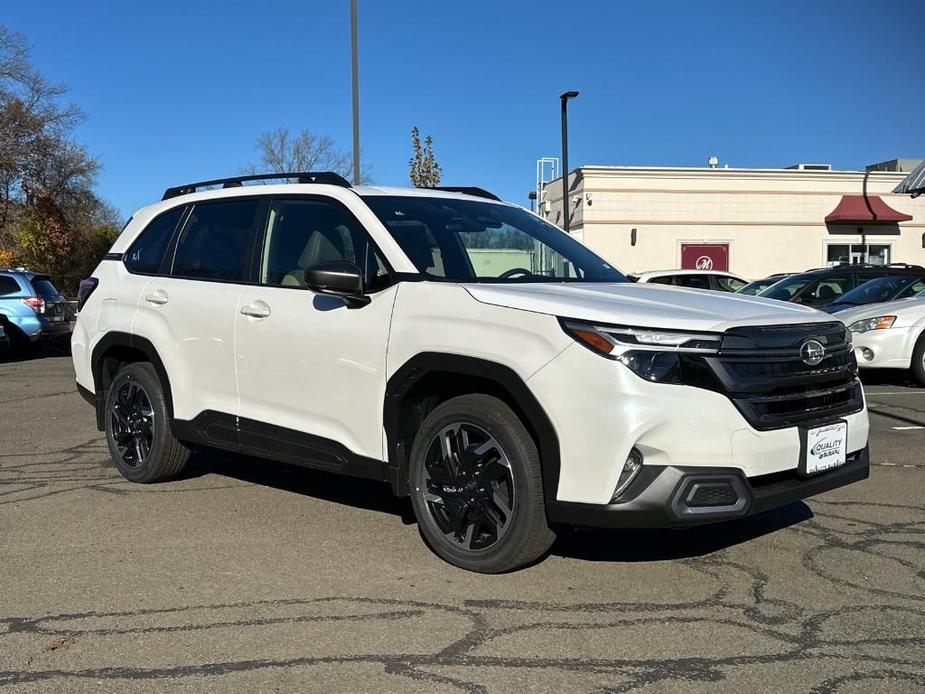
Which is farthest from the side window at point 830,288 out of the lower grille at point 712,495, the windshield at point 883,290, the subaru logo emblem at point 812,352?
the lower grille at point 712,495

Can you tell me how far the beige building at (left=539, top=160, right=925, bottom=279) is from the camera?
32531 mm

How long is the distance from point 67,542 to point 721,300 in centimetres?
354

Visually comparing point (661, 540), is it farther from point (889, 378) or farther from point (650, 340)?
point (889, 378)

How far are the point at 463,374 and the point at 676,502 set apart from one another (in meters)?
1.14

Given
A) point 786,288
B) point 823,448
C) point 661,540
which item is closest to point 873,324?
point 786,288

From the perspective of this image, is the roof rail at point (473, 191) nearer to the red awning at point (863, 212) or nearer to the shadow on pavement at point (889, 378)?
the shadow on pavement at point (889, 378)

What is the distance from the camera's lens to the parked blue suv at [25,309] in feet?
52.9

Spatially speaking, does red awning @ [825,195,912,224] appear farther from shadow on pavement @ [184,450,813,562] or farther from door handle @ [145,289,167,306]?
door handle @ [145,289,167,306]

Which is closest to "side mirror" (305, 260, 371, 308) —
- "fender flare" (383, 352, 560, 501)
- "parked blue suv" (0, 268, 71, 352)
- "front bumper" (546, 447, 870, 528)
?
"fender flare" (383, 352, 560, 501)

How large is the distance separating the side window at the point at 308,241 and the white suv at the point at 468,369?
0.5 inches

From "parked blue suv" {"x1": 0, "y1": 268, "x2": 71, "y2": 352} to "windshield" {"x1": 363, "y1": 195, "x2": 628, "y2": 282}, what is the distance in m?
13.0

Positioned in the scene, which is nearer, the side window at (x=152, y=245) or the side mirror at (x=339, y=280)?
the side mirror at (x=339, y=280)

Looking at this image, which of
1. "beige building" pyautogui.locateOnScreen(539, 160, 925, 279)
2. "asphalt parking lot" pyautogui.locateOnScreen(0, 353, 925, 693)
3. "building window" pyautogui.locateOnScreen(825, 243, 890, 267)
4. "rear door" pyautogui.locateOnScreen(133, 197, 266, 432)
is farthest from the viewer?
"building window" pyautogui.locateOnScreen(825, 243, 890, 267)

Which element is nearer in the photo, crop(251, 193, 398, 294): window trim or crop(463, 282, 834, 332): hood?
crop(463, 282, 834, 332): hood
